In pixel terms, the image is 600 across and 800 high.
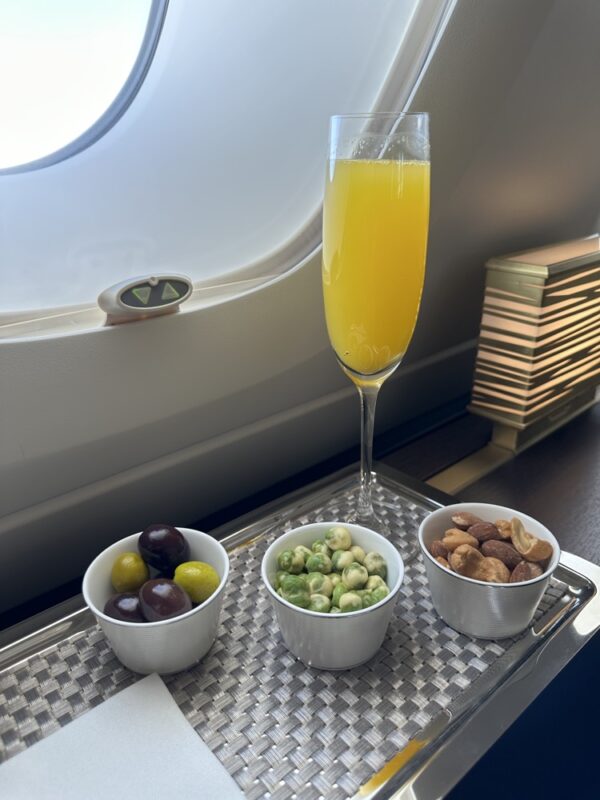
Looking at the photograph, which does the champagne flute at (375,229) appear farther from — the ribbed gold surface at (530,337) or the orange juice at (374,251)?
the ribbed gold surface at (530,337)

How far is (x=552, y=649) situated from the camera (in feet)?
2.06

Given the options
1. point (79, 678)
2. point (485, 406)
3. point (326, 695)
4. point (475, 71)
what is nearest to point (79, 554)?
point (79, 678)

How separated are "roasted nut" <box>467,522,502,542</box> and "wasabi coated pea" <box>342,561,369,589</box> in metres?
0.13

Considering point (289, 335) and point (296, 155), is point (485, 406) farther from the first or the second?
point (296, 155)

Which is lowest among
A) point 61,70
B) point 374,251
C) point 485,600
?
point 485,600

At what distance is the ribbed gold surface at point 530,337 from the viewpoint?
3.37 ft

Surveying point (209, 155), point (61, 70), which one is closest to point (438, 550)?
point (209, 155)

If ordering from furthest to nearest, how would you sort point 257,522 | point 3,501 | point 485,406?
1. point 485,406
2. point 257,522
3. point 3,501

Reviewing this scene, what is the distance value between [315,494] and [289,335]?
223 mm

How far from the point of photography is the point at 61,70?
32.5 inches

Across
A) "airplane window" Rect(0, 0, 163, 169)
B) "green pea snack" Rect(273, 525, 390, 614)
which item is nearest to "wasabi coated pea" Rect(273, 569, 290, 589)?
"green pea snack" Rect(273, 525, 390, 614)

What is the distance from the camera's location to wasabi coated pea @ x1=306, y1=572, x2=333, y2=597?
600 mm

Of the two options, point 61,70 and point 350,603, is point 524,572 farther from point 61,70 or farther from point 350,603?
point 61,70

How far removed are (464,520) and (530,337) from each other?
1.48ft
